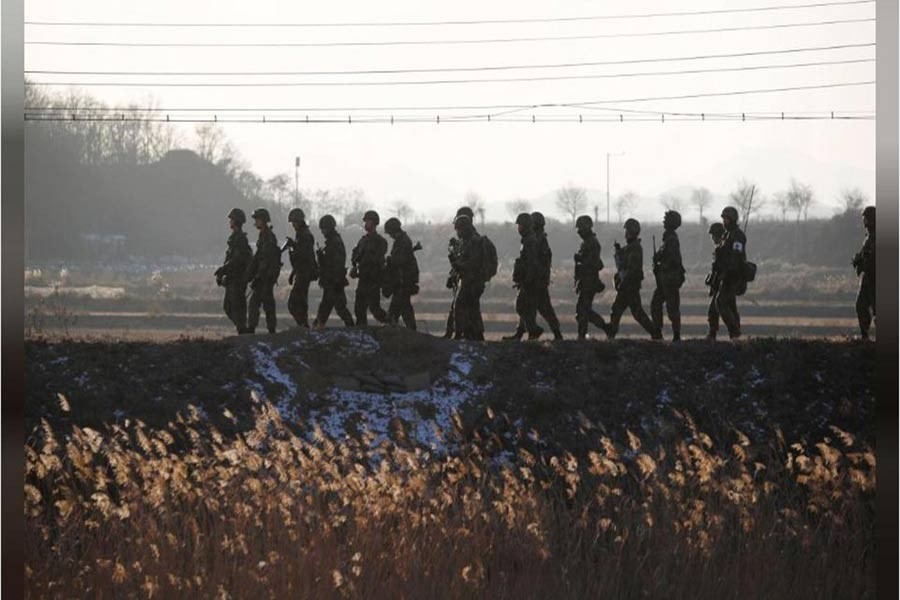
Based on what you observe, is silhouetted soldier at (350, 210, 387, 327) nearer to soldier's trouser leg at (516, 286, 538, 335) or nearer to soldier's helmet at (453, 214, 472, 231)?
soldier's helmet at (453, 214, 472, 231)

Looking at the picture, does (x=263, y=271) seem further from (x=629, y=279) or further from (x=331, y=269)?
(x=629, y=279)

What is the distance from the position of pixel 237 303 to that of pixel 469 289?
2.83 meters

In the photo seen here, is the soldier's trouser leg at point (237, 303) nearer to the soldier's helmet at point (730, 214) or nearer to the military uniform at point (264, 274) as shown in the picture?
the military uniform at point (264, 274)

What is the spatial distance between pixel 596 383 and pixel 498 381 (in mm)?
1026

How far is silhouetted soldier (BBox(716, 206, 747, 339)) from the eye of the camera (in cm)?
1620

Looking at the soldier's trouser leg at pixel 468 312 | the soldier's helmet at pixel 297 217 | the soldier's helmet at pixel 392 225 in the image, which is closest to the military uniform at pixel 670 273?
the soldier's trouser leg at pixel 468 312

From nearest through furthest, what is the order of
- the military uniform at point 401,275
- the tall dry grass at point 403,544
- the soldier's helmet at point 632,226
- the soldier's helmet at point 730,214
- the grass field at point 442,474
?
the tall dry grass at point 403,544 → the grass field at point 442,474 → the soldier's helmet at point 730,214 → the soldier's helmet at point 632,226 → the military uniform at point 401,275

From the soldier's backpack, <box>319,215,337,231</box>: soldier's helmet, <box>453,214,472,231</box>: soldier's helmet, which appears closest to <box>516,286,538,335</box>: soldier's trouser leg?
the soldier's backpack

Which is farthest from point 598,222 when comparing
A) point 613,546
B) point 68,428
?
point 613,546

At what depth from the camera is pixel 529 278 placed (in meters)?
16.8

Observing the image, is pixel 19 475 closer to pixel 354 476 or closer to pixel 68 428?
pixel 354 476

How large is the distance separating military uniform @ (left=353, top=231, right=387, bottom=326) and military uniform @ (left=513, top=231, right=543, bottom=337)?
1.66m

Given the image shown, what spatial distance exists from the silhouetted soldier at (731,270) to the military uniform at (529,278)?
84.3 inches

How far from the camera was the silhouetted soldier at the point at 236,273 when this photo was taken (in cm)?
1689
